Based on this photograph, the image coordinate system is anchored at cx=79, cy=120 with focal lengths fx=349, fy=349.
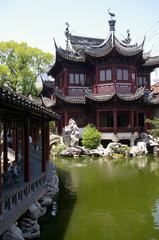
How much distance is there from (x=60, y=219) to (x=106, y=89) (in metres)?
26.1

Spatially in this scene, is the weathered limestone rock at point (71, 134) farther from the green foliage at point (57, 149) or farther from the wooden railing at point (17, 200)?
the wooden railing at point (17, 200)

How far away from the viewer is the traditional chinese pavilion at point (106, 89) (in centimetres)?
3531

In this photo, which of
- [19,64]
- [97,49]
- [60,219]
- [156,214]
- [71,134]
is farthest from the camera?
[19,64]

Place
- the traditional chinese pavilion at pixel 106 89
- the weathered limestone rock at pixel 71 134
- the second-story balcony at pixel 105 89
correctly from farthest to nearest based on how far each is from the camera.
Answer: the second-story balcony at pixel 105 89 → the traditional chinese pavilion at pixel 106 89 → the weathered limestone rock at pixel 71 134

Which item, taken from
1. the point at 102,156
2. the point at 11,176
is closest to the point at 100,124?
the point at 102,156

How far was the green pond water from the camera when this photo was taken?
10.3 m

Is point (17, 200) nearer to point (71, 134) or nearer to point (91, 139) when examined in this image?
point (91, 139)

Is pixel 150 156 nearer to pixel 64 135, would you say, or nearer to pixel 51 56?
pixel 64 135

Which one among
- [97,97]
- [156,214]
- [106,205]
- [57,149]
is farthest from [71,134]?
[156,214]

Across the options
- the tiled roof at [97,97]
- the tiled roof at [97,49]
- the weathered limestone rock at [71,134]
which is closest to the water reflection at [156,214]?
the weathered limestone rock at [71,134]

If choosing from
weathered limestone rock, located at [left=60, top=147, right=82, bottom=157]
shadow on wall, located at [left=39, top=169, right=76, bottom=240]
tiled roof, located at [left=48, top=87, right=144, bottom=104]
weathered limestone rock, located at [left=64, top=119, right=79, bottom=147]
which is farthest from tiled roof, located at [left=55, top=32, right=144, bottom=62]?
shadow on wall, located at [left=39, top=169, right=76, bottom=240]

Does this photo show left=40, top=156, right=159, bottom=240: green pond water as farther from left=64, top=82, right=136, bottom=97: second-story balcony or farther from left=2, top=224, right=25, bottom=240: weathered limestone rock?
left=64, top=82, right=136, bottom=97: second-story balcony

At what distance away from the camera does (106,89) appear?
36656 millimetres

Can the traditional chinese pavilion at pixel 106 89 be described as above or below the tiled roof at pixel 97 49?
below
